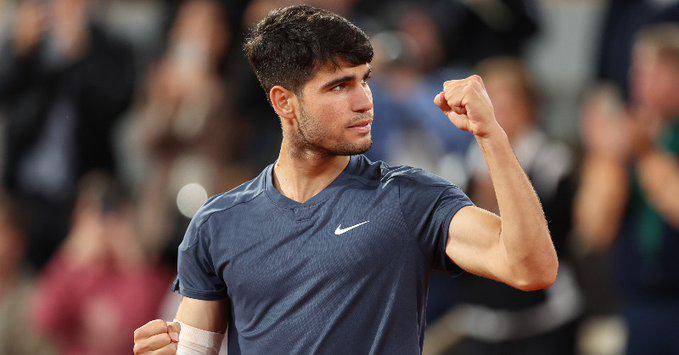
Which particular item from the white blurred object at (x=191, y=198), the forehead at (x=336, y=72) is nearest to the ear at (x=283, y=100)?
the forehead at (x=336, y=72)

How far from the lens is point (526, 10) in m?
7.32

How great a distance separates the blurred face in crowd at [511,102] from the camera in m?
6.28

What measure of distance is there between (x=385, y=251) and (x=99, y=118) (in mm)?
5162

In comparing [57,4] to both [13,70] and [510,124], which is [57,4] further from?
[510,124]

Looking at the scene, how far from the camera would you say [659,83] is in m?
5.70

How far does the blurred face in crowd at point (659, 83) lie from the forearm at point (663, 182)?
0.99ft

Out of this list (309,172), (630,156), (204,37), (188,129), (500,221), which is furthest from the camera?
(204,37)

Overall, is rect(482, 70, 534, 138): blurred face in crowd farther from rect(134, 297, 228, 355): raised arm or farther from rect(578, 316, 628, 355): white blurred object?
rect(134, 297, 228, 355): raised arm

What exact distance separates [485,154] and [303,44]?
645mm

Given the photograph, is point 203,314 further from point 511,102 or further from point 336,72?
point 511,102

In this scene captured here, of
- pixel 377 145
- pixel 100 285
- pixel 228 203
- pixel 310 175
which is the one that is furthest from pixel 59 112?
pixel 310 175

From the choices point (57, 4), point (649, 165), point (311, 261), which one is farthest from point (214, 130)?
point (311, 261)

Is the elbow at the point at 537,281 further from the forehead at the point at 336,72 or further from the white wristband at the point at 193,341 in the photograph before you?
the white wristband at the point at 193,341

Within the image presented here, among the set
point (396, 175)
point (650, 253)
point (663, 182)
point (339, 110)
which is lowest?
point (650, 253)
